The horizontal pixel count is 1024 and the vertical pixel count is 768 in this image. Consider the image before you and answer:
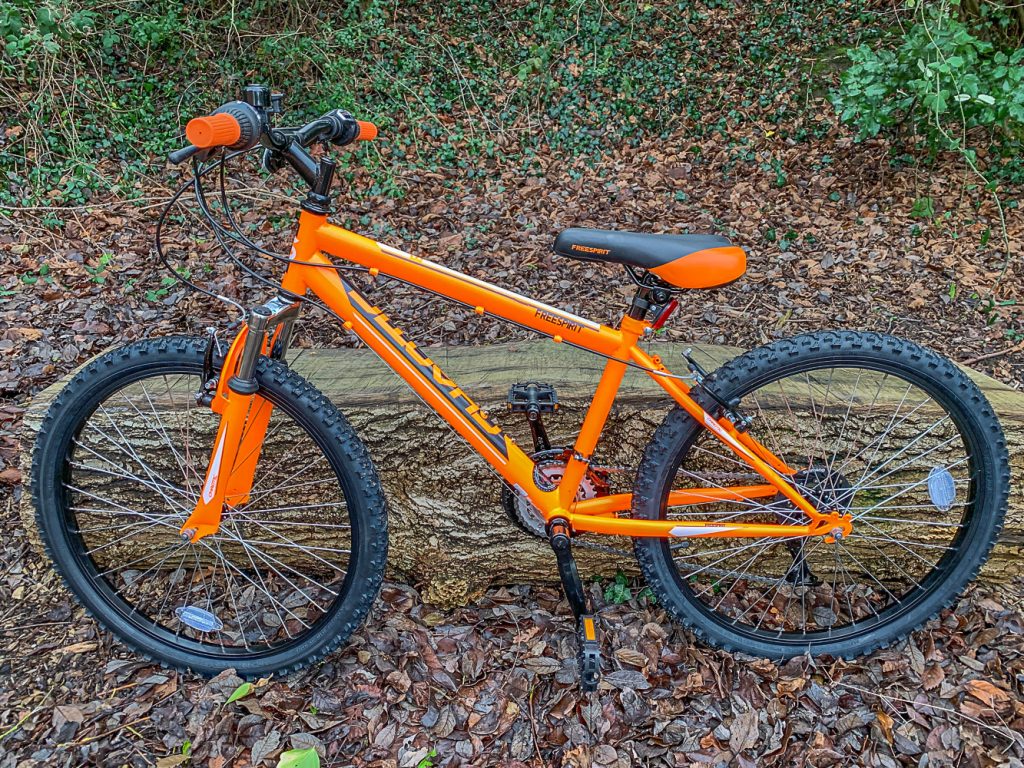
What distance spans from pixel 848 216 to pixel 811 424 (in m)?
2.60

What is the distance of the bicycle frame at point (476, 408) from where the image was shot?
6.35 feet

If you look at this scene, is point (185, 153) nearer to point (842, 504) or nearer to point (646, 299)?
point (646, 299)

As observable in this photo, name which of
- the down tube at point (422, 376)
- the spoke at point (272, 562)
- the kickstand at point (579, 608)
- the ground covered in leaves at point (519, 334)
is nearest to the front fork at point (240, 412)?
the down tube at point (422, 376)

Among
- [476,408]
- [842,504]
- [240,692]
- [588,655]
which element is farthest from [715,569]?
[240,692]

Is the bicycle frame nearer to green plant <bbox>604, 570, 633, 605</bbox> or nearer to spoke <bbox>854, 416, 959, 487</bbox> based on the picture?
spoke <bbox>854, 416, 959, 487</bbox>

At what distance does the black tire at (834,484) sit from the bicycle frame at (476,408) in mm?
99

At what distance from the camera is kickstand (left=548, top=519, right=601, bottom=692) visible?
83.7 inches

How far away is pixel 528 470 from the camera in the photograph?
6.94 ft

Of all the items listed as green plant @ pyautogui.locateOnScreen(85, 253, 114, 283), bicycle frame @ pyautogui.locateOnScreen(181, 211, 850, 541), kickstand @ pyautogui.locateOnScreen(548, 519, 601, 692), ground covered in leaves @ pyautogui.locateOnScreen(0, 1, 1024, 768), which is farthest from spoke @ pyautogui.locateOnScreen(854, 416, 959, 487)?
green plant @ pyautogui.locateOnScreen(85, 253, 114, 283)

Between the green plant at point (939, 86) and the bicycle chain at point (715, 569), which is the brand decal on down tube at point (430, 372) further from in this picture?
the green plant at point (939, 86)

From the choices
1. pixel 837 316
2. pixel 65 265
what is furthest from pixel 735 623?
pixel 65 265

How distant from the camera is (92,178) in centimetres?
461

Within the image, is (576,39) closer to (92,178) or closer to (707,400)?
(92,178)

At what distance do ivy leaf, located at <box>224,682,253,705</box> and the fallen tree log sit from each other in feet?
2.12
